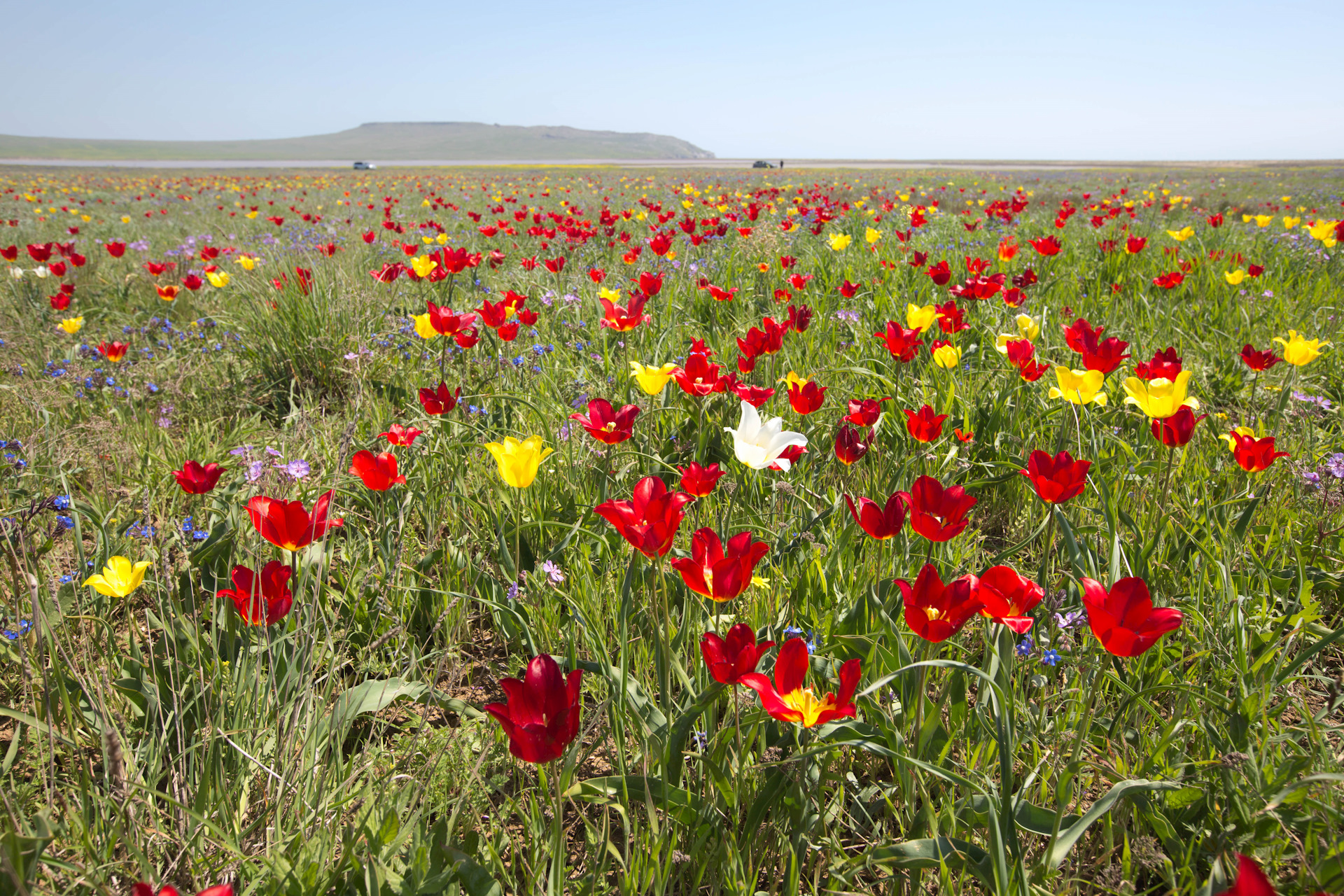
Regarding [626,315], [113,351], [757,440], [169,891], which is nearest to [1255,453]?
[757,440]

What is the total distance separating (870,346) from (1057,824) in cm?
274

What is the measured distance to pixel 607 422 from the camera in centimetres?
170

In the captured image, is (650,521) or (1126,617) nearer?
(1126,617)

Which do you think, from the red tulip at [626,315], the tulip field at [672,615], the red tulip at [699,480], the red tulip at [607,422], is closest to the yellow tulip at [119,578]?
the tulip field at [672,615]

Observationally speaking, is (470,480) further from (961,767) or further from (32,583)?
(961,767)

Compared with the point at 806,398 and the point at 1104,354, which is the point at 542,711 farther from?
the point at 1104,354

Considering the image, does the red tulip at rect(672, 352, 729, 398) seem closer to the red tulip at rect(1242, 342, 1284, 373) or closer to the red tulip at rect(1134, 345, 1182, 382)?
the red tulip at rect(1134, 345, 1182, 382)

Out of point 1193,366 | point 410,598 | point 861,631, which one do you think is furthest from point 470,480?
point 1193,366

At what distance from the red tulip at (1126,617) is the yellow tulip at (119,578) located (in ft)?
5.58

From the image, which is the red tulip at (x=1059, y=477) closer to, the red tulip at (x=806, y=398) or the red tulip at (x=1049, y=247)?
the red tulip at (x=806, y=398)

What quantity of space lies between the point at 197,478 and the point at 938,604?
62.9 inches

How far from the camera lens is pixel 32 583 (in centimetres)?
91

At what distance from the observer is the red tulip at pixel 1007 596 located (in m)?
0.99

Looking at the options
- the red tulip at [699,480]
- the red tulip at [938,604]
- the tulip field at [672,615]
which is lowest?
the tulip field at [672,615]
